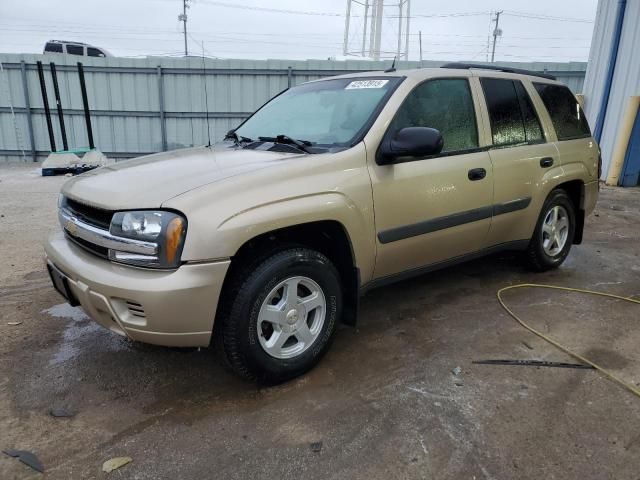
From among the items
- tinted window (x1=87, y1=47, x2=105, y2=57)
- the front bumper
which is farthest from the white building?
tinted window (x1=87, y1=47, x2=105, y2=57)

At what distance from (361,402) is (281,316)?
61cm

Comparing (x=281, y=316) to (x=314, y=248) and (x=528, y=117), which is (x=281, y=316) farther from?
(x=528, y=117)

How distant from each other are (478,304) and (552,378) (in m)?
1.10

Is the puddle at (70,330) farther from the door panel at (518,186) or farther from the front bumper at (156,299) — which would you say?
the door panel at (518,186)

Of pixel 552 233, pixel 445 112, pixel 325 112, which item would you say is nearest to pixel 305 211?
pixel 325 112

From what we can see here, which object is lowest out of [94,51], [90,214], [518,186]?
[518,186]

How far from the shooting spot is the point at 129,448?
214 centimetres

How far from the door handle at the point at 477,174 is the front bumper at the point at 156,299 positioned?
1927 millimetres

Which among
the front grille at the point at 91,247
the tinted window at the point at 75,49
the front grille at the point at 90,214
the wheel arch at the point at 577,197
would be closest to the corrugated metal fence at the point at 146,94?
the tinted window at the point at 75,49

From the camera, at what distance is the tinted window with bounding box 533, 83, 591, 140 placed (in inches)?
162

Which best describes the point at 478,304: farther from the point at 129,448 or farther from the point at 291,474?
the point at 129,448

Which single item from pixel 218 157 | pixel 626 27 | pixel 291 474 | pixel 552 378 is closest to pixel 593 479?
pixel 552 378

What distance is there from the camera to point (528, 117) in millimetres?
3877

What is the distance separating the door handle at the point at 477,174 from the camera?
3301 millimetres
